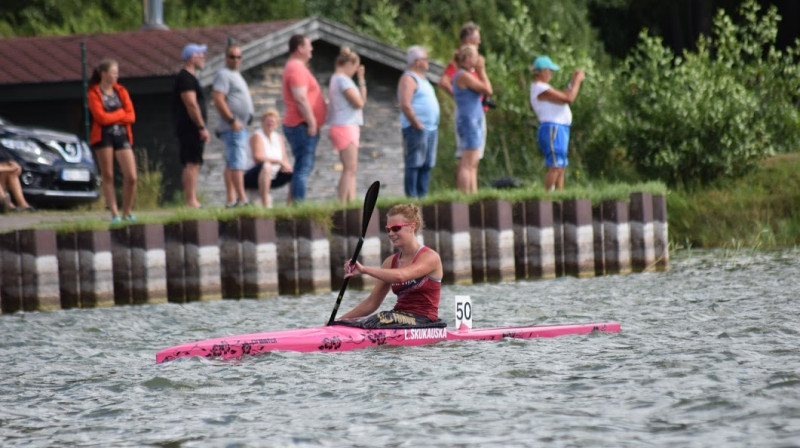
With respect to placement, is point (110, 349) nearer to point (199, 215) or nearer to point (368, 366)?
point (368, 366)

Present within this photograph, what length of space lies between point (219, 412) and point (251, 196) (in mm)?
14279

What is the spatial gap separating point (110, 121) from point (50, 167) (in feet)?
16.6

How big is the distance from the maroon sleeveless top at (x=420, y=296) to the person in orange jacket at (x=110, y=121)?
468 cm

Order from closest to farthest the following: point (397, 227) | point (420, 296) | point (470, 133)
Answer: point (397, 227) < point (420, 296) < point (470, 133)

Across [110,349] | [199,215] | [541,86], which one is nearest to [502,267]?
[541,86]

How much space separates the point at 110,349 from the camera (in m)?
10.9

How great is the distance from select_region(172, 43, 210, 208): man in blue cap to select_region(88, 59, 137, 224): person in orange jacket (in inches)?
36.3

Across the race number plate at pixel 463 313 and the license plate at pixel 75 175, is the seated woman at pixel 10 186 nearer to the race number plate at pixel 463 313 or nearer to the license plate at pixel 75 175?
the license plate at pixel 75 175

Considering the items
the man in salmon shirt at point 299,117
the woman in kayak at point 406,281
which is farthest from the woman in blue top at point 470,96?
the woman in kayak at point 406,281

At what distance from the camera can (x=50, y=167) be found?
19.4 m

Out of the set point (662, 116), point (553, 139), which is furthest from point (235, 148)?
point (662, 116)

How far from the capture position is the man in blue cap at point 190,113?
51.5 ft

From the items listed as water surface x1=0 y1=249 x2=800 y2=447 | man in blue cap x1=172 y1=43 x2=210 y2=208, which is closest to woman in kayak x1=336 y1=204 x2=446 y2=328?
water surface x1=0 y1=249 x2=800 y2=447

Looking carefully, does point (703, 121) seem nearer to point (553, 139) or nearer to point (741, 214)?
point (741, 214)
